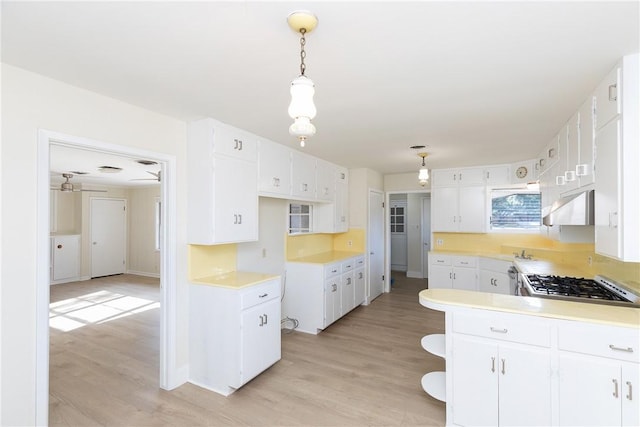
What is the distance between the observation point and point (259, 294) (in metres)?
2.89

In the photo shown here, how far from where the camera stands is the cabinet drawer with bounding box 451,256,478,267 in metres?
4.96

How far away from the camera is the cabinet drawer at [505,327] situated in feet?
6.25

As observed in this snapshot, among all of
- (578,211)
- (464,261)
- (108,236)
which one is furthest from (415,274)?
(108,236)

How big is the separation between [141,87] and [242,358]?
2.25 meters

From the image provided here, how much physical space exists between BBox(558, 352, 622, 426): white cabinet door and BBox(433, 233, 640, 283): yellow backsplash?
41.9 inches

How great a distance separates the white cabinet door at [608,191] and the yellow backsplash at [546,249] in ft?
2.85

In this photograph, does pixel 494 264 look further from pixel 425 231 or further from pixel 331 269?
pixel 425 231

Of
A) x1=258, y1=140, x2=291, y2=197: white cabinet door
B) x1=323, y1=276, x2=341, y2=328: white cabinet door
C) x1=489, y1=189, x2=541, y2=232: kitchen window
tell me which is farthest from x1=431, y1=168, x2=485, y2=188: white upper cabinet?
x1=258, y1=140, x2=291, y2=197: white cabinet door

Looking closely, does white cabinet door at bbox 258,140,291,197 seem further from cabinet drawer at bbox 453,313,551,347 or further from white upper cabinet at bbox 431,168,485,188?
white upper cabinet at bbox 431,168,485,188

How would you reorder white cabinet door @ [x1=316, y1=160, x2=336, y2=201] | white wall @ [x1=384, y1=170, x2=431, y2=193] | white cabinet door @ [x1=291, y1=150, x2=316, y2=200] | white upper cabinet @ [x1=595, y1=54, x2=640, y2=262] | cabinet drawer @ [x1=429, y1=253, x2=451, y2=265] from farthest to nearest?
white wall @ [x1=384, y1=170, x2=431, y2=193], cabinet drawer @ [x1=429, y1=253, x2=451, y2=265], white cabinet door @ [x1=316, y1=160, x2=336, y2=201], white cabinet door @ [x1=291, y1=150, x2=316, y2=200], white upper cabinet @ [x1=595, y1=54, x2=640, y2=262]

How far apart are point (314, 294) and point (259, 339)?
1329mm

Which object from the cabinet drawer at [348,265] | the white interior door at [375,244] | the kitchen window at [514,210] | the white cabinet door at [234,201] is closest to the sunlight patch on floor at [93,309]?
the white cabinet door at [234,201]

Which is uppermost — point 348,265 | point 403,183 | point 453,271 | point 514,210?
point 403,183

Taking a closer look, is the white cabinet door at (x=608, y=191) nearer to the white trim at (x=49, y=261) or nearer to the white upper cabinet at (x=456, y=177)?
the white trim at (x=49, y=261)
